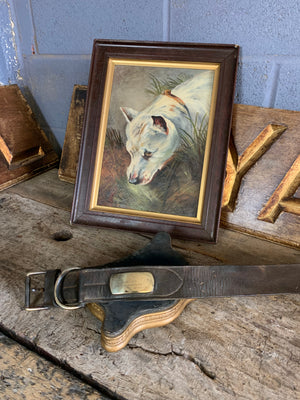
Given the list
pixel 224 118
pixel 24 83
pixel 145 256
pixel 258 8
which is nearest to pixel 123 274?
pixel 145 256

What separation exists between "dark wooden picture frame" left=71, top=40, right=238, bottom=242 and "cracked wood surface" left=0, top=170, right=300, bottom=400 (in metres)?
0.08

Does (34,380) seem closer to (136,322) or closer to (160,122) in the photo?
(136,322)

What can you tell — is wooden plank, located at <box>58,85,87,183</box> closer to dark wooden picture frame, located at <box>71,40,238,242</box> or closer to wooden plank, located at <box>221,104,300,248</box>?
dark wooden picture frame, located at <box>71,40,238,242</box>

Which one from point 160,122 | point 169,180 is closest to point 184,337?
point 169,180

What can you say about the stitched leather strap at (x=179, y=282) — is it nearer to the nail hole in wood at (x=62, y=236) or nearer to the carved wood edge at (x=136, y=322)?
the carved wood edge at (x=136, y=322)

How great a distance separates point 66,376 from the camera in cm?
42

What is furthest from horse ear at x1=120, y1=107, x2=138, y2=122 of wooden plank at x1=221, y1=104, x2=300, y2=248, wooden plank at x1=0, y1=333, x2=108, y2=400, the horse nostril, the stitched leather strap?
wooden plank at x1=0, y1=333, x2=108, y2=400

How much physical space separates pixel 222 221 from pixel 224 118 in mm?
246

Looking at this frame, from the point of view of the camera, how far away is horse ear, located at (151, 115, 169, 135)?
2.30 ft

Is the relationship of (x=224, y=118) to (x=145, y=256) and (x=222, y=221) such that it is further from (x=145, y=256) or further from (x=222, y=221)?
(x=145, y=256)

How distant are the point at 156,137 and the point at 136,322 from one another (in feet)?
1.40

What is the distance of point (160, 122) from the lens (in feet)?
2.31

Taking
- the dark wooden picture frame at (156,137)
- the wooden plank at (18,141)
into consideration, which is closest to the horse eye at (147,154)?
the dark wooden picture frame at (156,137)

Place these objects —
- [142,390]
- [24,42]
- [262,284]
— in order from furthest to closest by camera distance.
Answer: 1. [24,42]
2. [262,284]
3. [142,390]
